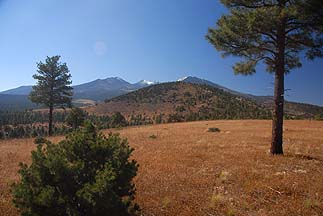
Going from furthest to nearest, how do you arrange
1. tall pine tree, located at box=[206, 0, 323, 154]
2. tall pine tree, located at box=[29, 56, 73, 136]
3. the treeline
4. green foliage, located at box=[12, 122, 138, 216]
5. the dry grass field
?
the treeline, tall pine tree, located at box=[29, 56, 73, 136], tall pine tree, located at box=[206, 0, 323, 154], the dry grass field, green foliage, located at box=[12, 122, 138, 216]

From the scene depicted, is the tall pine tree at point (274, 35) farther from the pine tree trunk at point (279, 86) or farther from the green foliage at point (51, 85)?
the green foliage at point (51, 85)

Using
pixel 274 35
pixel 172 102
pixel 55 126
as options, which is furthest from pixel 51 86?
pixel 172 102

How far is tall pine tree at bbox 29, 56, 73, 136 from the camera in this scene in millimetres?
36156

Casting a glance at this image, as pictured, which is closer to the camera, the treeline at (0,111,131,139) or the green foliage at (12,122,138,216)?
the green foliage at (12,122,138,216)

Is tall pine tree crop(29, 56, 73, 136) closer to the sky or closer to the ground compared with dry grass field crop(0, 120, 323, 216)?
closer to the sky

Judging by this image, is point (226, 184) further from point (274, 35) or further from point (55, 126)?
point (55, 126)

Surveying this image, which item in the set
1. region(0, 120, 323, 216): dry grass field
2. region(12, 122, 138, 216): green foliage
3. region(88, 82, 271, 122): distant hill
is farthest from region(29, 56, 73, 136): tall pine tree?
region(88, 82, 271, 122): distant hill

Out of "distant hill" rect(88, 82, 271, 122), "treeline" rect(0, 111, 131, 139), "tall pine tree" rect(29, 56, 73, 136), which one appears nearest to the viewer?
"tall pine tree" rect(29, 56, 73, 136)

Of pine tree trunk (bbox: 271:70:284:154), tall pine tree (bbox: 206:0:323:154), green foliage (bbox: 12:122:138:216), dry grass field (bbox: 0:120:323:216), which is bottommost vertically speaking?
dry grass field (bbox: 0:120:323:216)

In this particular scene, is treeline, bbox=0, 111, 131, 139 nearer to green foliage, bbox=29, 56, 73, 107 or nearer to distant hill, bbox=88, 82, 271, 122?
green foliage, bbox=29, 56, 73, 107

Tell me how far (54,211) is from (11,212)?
235 cm

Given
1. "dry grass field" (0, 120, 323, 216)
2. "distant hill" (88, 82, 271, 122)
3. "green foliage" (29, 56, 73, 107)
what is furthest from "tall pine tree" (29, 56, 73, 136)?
"distant hill" (88, 82, 271, 122)

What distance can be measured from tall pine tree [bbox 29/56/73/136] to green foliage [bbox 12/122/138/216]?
3126cm

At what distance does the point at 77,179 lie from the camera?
641 centimetres
